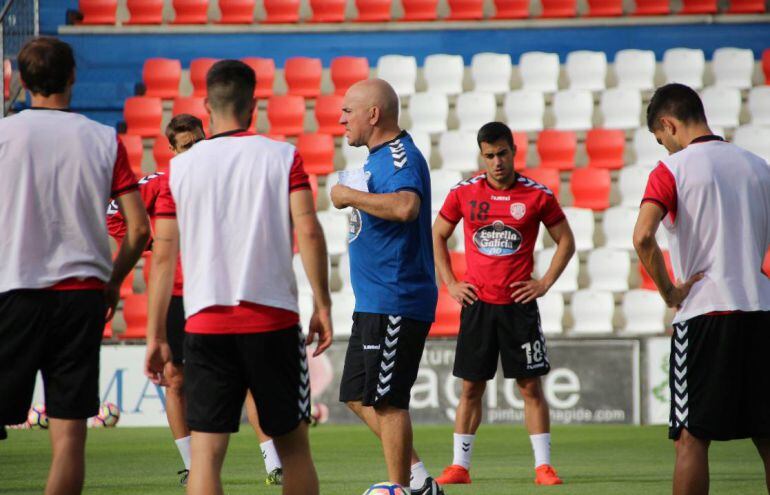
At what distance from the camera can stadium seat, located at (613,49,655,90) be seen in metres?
17.3

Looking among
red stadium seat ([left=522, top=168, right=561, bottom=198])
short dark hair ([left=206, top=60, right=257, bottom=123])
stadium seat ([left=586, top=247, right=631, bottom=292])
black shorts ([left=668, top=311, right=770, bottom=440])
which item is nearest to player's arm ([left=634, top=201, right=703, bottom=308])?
black shorts ([left=668, top=311, right=770, bottom=440])

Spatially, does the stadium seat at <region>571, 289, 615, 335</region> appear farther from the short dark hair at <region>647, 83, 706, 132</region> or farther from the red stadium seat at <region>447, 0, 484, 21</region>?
the short dark hair at <region>647, 83, 706, 132</region>

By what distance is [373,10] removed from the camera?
1875cm

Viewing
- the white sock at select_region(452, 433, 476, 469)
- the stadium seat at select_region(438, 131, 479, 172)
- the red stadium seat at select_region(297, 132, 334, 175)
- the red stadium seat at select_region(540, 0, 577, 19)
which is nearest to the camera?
the white sock at select_region(452, 433, 476, 469)

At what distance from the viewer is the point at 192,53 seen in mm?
18734

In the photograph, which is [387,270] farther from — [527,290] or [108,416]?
[108,416]

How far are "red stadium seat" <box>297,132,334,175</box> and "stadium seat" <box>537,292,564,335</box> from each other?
147 inches

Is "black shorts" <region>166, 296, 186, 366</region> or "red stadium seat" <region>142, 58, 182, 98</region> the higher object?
"red stadium seat" <region>142, 58, 182, 98</region>

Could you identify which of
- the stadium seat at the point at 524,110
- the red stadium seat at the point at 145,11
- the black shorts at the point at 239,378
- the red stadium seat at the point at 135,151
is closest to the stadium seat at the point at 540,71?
the stadium seat at the point at 524,110

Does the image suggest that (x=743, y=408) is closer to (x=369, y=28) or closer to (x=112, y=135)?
(x=112, y=135)

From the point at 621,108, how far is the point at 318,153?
422 centimetres

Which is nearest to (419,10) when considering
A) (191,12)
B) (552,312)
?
(191,12)

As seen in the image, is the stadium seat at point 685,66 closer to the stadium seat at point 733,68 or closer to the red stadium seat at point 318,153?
the stadium seat at point 733,68

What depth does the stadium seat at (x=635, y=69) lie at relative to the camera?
17.3 metres
